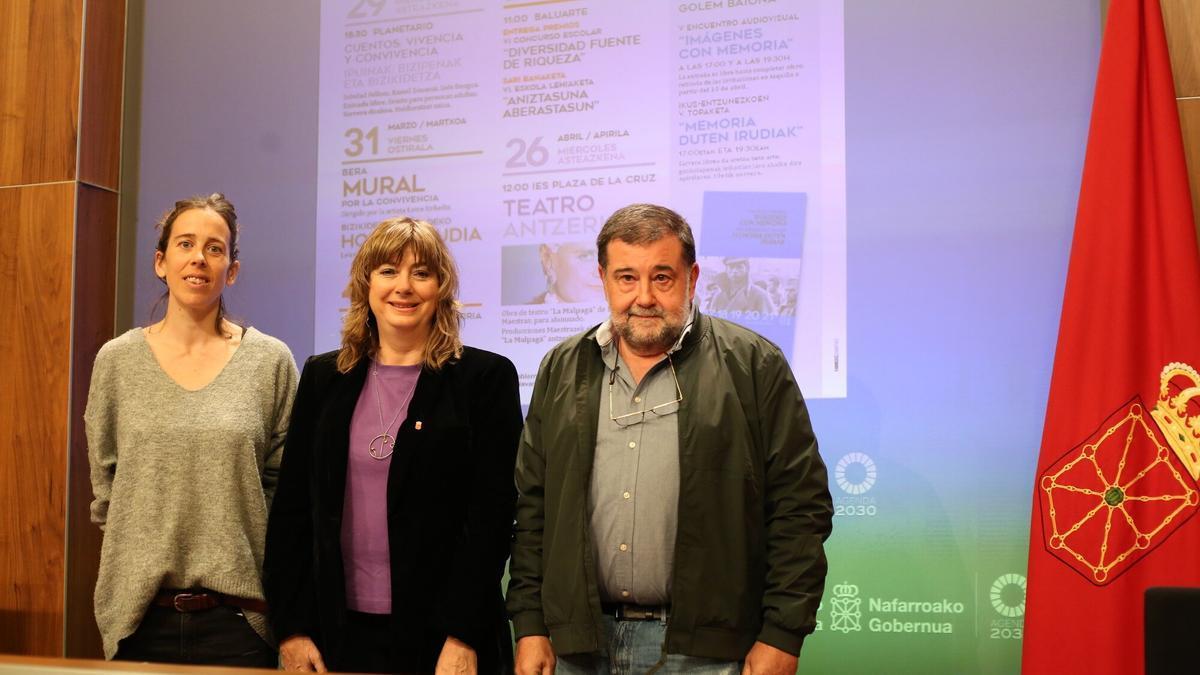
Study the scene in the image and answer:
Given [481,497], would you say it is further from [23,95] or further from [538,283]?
[23,95]

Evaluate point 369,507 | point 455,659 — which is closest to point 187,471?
point 369,507

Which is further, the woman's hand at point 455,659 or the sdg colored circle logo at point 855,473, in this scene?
the sdg colored circle logo at point 855,473

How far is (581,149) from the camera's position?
3754mm

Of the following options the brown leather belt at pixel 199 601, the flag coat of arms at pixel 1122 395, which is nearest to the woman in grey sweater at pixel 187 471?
the brown leather belt at pixel 199 601

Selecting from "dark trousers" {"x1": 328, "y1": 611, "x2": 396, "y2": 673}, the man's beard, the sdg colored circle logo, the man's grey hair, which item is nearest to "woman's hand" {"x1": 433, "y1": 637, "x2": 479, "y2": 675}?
"dark trousers" {"x1": 328, "y1": 611, "x2": 396, "y2": 673}

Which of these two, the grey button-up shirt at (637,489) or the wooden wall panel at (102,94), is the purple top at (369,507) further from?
the wooden wall panel at (102,94)

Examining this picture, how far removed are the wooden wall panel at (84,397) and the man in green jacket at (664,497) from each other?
7.23 ft

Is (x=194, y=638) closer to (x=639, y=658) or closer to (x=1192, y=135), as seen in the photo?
(x=639, y=658)

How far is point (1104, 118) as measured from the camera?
2.93 metres

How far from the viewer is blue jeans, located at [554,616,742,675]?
7.32ft

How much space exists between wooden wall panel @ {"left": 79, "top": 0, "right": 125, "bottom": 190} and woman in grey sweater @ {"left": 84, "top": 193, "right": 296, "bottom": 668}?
4.89ft

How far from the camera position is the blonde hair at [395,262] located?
2.54m

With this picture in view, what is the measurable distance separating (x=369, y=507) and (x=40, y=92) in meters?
2.56

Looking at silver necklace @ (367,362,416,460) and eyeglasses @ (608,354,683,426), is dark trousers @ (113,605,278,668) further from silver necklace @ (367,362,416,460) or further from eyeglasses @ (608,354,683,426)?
eyeglasses @ (608,354,683,426)
